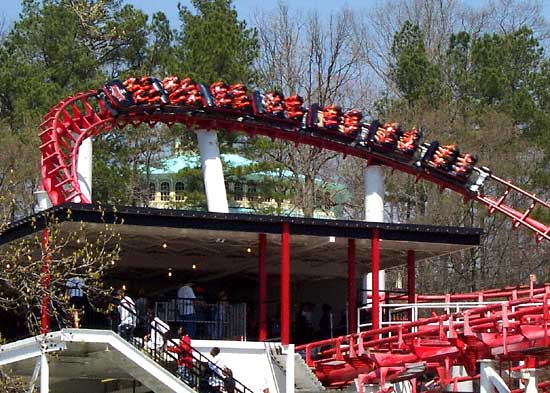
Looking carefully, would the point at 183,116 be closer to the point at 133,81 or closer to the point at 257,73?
the point at 133,81

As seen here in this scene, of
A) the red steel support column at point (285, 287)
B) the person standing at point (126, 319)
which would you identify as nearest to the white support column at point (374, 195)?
the red steel support column at point (285, 287)

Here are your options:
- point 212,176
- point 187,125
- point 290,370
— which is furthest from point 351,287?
point 187,125

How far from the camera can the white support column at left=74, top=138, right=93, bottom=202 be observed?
39625 mm

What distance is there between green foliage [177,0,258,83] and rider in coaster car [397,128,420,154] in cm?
1934

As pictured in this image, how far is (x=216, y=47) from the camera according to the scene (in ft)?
206

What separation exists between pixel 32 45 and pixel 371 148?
84.6 feet

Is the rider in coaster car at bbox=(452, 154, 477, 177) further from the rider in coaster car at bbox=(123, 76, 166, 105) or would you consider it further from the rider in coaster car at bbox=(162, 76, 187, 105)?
the rider in coaster car at bbox=(123, 76, 166, 105)

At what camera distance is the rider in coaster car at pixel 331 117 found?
1690 inches

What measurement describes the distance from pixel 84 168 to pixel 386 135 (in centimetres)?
931

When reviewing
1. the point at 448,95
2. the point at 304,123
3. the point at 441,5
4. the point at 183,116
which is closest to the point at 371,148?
the point at 304,123

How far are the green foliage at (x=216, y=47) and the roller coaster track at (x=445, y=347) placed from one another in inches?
1167

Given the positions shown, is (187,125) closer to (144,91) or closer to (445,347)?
(144,91)

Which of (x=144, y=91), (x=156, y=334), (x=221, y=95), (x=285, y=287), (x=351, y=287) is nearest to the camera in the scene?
(x=156, y=334)

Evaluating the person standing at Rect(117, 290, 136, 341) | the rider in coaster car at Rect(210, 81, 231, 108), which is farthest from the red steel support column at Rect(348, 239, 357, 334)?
the rider in coaster car at Rect(210, 81, 231, 108)
